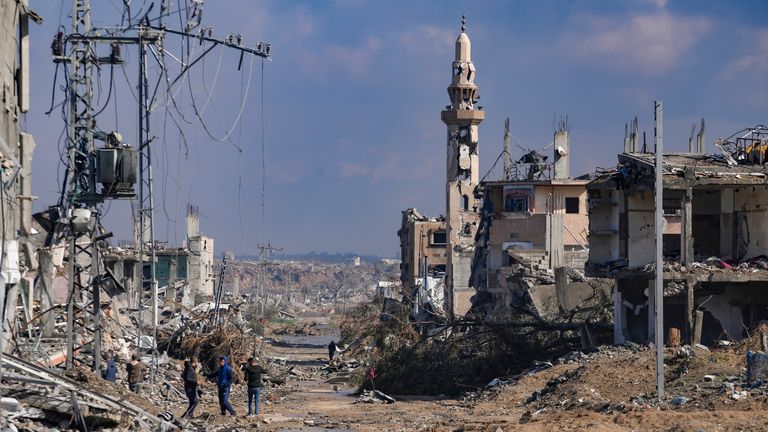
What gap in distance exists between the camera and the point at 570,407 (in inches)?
863

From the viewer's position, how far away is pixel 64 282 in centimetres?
3691

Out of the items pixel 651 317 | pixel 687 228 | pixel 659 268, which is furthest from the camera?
pixel 651 317

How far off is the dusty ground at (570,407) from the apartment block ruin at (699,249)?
107 inches


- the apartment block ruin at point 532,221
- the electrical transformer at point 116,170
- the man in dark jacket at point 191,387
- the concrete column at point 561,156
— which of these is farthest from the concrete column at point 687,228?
the concrete column at point 561,156

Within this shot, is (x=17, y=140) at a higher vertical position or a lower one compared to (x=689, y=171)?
higher

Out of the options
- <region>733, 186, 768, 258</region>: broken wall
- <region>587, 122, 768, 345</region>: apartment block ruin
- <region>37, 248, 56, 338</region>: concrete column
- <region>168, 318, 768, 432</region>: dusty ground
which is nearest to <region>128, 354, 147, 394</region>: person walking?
<region>168, 318, 768, 432</region>: dusty ground

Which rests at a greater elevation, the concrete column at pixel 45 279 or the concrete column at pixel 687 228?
the concrete column at pixel 687 228

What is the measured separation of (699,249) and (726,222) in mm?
1953

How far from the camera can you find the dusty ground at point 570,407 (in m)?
18.3

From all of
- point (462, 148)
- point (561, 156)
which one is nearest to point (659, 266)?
point (561, 156)

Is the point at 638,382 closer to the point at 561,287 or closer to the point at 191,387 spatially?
the point at 191,387

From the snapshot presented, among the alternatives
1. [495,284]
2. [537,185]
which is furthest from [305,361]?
[537,185]

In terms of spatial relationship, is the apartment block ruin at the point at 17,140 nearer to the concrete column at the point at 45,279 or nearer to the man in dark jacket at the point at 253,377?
the concrete column at the point at 45,279

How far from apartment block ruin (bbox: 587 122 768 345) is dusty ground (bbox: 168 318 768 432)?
2705mm
